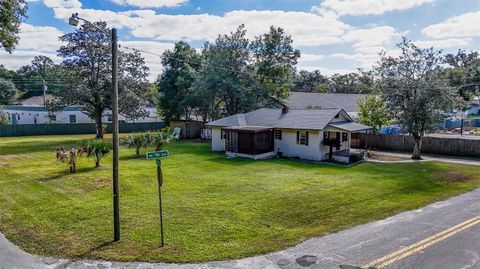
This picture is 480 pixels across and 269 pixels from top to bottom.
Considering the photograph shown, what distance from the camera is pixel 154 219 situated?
11359mm

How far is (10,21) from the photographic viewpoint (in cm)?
1947

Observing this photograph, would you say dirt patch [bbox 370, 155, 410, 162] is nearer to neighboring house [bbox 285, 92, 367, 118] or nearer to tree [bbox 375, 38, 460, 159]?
tree [bbox 375, 38, 460, 159]

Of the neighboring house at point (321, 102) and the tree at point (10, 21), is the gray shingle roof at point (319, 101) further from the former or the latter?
the tree at point (10, 21)

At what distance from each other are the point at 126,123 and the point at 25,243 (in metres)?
43.7

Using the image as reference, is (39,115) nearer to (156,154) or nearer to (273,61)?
(273,61)

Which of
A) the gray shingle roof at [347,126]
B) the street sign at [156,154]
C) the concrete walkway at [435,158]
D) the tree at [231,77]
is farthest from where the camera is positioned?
the tree at [231,77]

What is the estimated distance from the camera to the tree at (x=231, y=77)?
35.9 meters

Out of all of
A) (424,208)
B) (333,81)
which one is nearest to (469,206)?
(424,208)

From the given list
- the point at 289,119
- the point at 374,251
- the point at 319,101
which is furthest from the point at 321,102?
the point at 374,251

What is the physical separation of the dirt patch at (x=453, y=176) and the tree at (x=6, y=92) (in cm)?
7125

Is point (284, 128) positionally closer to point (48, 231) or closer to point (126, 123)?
point (48, 231)

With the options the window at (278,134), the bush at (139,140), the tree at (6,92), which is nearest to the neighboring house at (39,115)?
the tree at (6,92)

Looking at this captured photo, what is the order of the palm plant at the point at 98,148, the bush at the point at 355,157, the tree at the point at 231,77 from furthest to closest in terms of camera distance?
the tree at the point at 231,77
the bush at the point at 355,157
the palm plant at the point at 98,148

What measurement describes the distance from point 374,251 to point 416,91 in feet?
58.8
